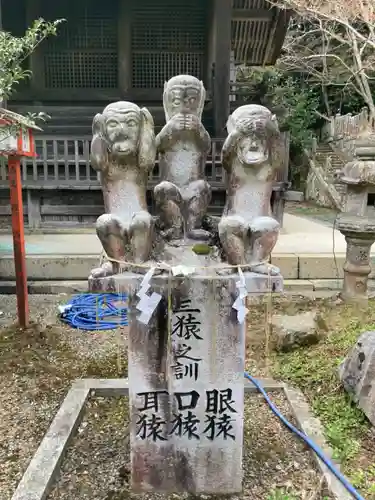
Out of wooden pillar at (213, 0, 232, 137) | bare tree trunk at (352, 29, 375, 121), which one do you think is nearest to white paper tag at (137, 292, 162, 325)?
wooden pillar at (213, 0, 232, 137)

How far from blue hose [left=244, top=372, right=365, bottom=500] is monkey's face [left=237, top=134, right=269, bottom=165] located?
1801 millimetres

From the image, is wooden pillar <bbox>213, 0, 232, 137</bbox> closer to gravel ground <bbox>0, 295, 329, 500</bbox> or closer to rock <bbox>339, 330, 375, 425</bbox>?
gravel ground <bbox>0, 295, 329, 500</bbox>

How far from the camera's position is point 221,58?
8.98 m

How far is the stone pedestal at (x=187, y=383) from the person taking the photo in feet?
7.98

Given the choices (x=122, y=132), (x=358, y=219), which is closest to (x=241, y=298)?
(x=122, y=132)

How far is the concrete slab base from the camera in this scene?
259 centimetres

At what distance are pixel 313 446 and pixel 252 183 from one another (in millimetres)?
1699

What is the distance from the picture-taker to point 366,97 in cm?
1507

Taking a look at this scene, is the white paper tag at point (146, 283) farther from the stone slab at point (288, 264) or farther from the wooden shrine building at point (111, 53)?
the wooden shrine building at point (111, 53)

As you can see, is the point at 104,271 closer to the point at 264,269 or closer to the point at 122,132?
the point at 122,132

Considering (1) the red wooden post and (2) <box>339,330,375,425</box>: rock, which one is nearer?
(2) <box>339,330,375,425</box>: rock

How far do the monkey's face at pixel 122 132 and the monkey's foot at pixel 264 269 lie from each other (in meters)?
0.88

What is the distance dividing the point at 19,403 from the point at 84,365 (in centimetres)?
84

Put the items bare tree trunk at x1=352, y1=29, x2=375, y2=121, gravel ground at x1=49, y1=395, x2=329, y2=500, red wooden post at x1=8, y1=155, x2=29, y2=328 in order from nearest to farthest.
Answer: gravel ground at x1=49, y1=395, x2=329, y2=500, red wooden post at x1=8, y1=155, x2=29, y2=328, bare tree trunk at x1=352, y1=29, x2=375, y2=121
